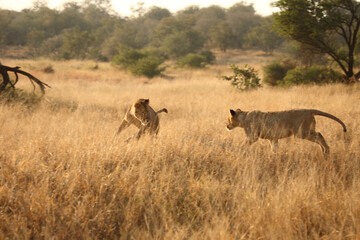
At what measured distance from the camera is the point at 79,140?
15.9 ft

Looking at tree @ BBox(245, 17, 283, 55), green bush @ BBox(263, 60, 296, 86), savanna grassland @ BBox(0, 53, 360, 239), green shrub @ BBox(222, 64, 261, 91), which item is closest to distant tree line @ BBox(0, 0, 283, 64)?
tree @ BBox(245, 17, 283, 55)

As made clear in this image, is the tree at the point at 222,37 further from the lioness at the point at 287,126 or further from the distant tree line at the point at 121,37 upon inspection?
the lioness at the point at 287,126

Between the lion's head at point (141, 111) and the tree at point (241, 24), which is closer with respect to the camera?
the lion's head at point (141, 111)

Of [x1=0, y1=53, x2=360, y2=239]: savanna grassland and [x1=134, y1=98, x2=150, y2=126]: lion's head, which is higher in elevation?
[x1=134, y1=98, x2=150, y2=126]: lion's head

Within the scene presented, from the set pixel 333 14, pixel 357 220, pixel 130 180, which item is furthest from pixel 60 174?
pixel 333 14

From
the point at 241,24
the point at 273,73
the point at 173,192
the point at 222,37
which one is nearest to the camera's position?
the point at 173,192

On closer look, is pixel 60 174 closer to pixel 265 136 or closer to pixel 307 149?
pixel 265 136

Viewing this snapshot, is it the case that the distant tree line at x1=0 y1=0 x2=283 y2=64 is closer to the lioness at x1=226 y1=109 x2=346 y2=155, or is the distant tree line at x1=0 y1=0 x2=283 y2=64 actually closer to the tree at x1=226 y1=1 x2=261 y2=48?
the tree at x1=226 y1=1 x2=261 y2=48

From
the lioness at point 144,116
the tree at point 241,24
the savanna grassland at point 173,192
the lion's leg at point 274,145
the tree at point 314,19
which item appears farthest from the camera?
the tree at point 241,24

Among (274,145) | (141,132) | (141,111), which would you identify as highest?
(141,111)

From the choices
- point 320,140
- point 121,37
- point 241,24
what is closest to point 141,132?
point 320,140

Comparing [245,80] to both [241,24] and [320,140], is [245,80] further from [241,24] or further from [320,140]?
[241,24]

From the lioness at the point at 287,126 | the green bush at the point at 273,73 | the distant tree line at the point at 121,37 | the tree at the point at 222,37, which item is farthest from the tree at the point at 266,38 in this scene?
the lioness at the point at 287,126

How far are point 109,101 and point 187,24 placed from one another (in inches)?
1785
